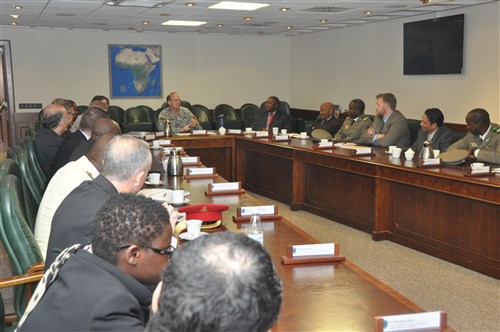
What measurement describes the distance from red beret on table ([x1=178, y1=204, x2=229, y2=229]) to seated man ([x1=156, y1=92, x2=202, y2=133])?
5.13 metres

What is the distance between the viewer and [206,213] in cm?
273

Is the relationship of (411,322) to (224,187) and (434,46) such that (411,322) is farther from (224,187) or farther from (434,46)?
(434,46)

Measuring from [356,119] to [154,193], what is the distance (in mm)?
4293

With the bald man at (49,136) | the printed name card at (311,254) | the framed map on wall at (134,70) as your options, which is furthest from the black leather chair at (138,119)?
the printed name card at (311,254)

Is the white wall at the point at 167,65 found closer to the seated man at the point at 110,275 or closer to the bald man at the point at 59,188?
the bald man at the point at 59,188

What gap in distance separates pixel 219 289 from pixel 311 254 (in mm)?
1463

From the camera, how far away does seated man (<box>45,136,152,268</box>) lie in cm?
208

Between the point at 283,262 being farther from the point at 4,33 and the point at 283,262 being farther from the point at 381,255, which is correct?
the point at 4,33

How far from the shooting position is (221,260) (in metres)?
0.90

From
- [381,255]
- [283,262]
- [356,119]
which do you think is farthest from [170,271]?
[356,119]

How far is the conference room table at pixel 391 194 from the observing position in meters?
4.16

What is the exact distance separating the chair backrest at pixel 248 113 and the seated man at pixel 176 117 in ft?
10.3

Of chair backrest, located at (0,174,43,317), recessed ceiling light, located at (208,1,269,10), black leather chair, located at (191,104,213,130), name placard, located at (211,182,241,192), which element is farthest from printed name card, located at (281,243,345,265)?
black leather chair, located at (191,104,213,130)

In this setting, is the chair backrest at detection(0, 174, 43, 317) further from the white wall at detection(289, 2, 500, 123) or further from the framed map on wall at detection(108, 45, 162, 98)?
the framed map on wall at detection(108, 45, 162, 98)
